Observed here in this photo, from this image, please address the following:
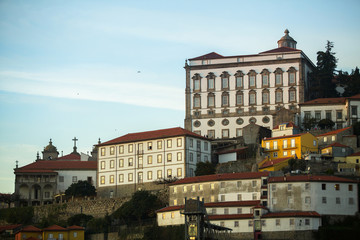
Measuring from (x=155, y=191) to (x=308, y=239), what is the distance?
24531 millimetres

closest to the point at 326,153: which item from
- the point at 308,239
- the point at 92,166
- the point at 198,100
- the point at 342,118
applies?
the point at 342,118

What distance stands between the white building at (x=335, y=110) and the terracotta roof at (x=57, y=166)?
30305 mm

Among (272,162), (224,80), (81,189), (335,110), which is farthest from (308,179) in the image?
(224,80)

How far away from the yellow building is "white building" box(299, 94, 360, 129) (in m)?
9.12

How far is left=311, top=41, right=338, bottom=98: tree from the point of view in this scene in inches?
4432

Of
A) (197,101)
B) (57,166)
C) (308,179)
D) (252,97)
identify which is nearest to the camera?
(308,179)

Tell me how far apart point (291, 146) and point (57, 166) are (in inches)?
1353

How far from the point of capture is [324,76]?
370 feet

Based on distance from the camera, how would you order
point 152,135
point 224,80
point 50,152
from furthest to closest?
point 50,152
point 224,80
point 152,135

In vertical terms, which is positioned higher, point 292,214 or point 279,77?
point 279,77

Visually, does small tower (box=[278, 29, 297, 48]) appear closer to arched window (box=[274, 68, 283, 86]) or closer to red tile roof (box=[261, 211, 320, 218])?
arched window (box=[274, 68, 283, 86])

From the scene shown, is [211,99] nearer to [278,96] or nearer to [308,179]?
[278,96]

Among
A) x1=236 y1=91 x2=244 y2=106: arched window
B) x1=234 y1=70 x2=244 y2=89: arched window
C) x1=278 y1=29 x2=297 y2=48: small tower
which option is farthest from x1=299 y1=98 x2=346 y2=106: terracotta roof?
x1=278 y1=29 x2=297 y2=48: small tower

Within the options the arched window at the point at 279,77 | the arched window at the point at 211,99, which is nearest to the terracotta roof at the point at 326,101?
the arched window at the point at 279,77
